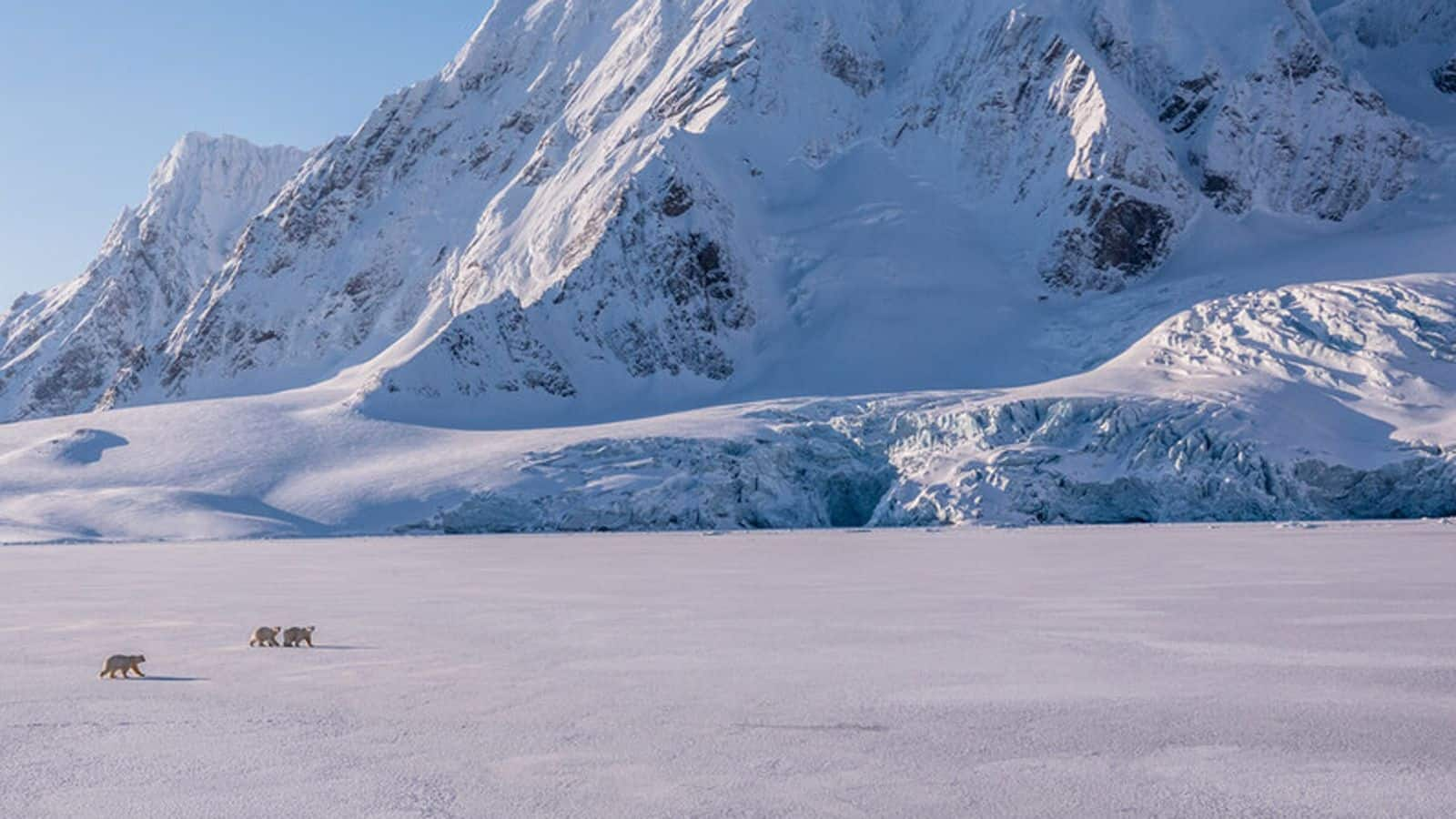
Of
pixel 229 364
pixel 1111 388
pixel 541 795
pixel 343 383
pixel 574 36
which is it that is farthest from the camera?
pixel 574 36

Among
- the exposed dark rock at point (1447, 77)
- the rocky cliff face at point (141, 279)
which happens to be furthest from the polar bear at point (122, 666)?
the rocky cliff face at point (141, 279)

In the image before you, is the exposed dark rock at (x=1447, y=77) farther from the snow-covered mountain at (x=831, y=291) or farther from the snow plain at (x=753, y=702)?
the snow plain at (x=753, y=702)

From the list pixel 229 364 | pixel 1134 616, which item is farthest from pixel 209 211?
pixel 1134 616

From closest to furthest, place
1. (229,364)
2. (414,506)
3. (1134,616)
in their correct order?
(1134,616), (414,506), (229,364)

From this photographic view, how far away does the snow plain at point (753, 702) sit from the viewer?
20.8 feet

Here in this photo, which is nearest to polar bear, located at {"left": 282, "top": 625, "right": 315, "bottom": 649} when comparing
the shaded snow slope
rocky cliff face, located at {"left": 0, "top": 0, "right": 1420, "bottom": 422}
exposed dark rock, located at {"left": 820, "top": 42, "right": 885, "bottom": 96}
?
the shaded snow slope

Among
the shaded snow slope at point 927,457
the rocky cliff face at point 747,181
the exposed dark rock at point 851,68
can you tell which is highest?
the exposed dark rock at point 851,68

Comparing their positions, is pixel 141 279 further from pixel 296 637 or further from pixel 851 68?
pixel 296 637

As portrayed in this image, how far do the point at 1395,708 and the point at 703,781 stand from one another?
4.71m

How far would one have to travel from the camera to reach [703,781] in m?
6.57

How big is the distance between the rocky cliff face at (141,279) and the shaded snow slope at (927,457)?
83.3 metres

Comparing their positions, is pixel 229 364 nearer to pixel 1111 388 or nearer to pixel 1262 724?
pixel 1111 388

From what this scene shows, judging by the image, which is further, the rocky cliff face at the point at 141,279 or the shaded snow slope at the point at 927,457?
the rocky cliff face at the point at 141,279

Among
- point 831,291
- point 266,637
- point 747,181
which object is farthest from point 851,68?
point 266,637
